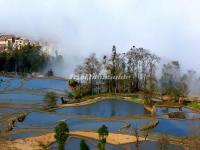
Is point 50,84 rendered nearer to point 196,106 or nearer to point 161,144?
point 196,106

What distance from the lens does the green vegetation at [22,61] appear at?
69.2m

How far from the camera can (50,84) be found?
184ft

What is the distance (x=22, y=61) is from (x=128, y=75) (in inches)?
983

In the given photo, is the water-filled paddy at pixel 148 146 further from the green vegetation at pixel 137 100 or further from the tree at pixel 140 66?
the tree at pixel 140 66

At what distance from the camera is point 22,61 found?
69.2m

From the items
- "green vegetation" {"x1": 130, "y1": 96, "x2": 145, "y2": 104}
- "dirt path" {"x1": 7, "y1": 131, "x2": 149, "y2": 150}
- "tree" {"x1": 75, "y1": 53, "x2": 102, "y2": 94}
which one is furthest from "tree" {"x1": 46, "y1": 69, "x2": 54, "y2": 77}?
"dirt path" {"x1": 7, "y1": 131, "x2": 149, "y2": 150}

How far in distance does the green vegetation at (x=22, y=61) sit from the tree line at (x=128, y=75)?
20411mm

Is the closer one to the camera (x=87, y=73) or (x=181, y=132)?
(x=181, y=132)

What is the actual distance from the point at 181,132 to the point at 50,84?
29.0 meters

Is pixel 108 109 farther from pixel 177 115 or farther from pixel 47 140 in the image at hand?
pixel 47 140

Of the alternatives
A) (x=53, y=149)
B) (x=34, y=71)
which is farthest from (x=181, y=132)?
(x=34, y=71)

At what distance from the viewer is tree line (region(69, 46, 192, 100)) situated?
4719 centimetres

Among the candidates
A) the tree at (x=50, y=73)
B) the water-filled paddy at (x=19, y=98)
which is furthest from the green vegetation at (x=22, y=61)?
the water-filled paddy at (x=19, y=98)

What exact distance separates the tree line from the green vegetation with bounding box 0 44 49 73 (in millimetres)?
20411
